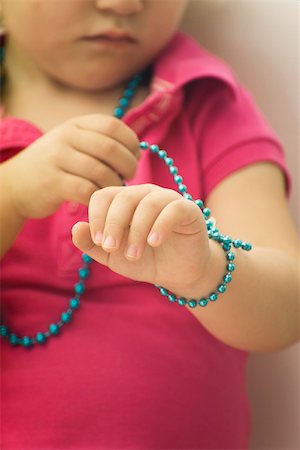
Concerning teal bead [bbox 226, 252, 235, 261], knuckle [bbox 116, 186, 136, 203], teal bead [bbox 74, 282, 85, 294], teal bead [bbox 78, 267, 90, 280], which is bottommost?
teal bead [bbox 74, 282, 85, 294]

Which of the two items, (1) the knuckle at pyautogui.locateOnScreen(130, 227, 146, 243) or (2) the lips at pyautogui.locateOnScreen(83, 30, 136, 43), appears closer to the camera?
(1) the knuckle at pyautogui.locateOnScreen(130, 227, 146, 243)

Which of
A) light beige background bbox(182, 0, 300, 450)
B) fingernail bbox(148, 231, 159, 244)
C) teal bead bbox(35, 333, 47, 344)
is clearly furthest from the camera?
light beige background bbox(182, 0, 300, 450)

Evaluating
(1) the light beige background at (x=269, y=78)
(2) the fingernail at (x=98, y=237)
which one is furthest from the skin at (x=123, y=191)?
(1) the light beige background at (x=269, y=78)

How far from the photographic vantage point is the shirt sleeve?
610 mm

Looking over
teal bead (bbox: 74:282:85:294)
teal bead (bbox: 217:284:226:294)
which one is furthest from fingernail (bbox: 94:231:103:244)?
teal bead (bbox: 74:282:85:294)

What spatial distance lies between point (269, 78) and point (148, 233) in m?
0.41

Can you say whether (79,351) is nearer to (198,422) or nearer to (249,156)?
(198,422)

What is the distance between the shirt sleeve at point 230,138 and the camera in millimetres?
610

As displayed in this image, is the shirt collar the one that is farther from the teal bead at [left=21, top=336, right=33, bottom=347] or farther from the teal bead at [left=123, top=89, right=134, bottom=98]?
the teal bead at [left=21, top=336, right=33, bottom=347]

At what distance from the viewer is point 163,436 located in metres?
0.54

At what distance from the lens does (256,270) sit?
0.48 m

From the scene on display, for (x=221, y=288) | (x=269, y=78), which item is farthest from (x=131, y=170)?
(x=269, y=78)

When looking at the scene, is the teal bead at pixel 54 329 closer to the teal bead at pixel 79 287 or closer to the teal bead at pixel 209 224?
the teal bead at pixel 79 287

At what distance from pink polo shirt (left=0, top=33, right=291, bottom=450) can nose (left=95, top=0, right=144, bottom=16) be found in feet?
0.27
